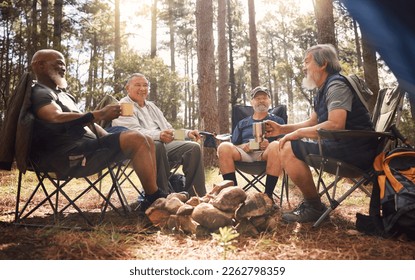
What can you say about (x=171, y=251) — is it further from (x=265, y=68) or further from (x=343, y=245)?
(x=265, y=68)

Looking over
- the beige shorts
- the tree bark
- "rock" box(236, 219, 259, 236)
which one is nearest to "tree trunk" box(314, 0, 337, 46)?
the beige shorts

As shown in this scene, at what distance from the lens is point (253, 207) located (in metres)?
1.96

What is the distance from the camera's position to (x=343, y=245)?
173cm

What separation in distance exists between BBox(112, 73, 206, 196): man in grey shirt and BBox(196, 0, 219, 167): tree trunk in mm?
2059

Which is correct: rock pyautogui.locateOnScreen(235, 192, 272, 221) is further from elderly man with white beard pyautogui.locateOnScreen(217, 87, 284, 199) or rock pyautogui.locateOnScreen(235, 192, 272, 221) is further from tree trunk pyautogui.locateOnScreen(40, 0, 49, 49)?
tree trunk pyautogui.locateOnScreen(40, 0, 49, 49)

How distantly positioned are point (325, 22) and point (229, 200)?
10.1ft

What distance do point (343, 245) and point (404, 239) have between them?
0.34 metres

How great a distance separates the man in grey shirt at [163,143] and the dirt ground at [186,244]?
27.2 inches

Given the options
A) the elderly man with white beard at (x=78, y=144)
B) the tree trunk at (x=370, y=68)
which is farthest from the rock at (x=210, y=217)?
the tree trunk at (x=370, y=68)

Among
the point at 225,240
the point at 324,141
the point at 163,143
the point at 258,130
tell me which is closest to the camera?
the point at 225,240

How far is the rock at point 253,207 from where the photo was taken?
1.96 metres

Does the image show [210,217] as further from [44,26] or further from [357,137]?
[44,26]

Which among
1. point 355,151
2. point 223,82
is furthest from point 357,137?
point 223,82

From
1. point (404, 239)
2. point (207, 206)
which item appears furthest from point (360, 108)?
point (207, 206)
